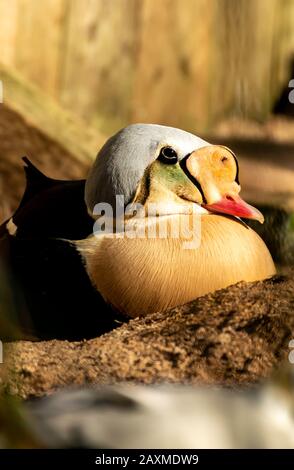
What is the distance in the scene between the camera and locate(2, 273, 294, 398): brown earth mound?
1437 millimetres

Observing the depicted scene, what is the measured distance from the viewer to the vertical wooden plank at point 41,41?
12.4 feet

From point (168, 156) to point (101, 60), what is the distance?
2439 mm

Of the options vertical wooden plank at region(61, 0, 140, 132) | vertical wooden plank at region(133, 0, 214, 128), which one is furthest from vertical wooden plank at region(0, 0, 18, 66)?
vertical wooden plank at region(133, 0, 214, 128)

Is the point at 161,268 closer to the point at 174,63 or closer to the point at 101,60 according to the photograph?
the point at 101,60

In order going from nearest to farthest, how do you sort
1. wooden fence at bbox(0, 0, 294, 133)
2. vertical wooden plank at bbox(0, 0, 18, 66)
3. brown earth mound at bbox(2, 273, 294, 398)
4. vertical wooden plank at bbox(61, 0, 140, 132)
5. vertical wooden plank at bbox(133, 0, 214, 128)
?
1. brown earth mound at bbox(2, 273, 294, 398)
2. vertical wooden plank at bbox(0, 0, 18, 66)
3. wooden fence at bbox(0, 0, 294, 133)
4. vertical wooden plank at bbox(61, 0, 140, 132)
5. vertical wooden plank at bbox(133, 0, 214, 128)

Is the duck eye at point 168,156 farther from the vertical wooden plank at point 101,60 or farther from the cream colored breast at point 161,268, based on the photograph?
the vertical wooden plank at point 101,60

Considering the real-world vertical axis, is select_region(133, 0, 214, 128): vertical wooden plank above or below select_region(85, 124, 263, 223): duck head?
below

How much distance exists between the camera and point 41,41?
3854mm

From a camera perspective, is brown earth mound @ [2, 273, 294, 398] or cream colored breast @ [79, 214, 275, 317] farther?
cream colored breast @ [79, 214, 275, 317]

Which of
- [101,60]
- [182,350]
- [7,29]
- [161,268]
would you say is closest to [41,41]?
[7,29]

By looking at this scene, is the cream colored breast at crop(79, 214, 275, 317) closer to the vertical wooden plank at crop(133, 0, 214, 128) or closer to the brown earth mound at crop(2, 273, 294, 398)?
the brown earth mound at crop(2, 273, 294, 398)

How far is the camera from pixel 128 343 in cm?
157

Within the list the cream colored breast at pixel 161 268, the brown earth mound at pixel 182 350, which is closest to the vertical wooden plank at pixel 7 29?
the cream colored breast at pixel 161 268
